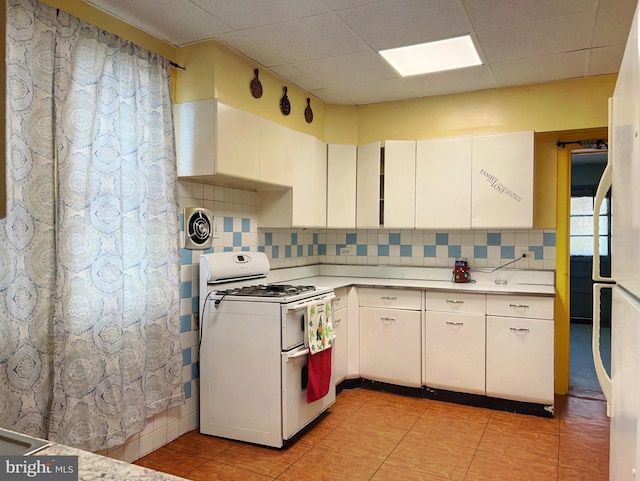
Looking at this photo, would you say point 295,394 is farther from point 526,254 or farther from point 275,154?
point 526,254

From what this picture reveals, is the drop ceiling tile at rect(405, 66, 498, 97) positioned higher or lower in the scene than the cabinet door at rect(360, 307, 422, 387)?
higher

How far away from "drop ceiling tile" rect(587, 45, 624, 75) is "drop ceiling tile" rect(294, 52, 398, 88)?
4.25 ft

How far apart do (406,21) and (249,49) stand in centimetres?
102

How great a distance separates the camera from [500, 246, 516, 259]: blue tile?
4.04m

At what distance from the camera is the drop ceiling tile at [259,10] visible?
8.08 ft

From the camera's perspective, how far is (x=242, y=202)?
3594 mm

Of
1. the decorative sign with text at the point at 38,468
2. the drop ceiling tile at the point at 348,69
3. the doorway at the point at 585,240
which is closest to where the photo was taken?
the decorative sign with text at the point at 38,468

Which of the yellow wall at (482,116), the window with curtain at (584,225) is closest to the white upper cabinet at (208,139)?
the yellow wall at (482,116)

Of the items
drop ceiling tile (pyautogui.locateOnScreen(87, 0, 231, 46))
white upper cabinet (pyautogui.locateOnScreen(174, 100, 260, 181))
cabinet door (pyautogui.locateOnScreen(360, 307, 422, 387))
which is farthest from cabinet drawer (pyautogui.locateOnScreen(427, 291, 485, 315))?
drop ceiling tile (pyautogui.locateOnScreen(87, 0, 231, 46))

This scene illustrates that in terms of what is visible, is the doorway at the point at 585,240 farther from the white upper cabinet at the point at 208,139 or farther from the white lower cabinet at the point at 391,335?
the white upper cabinet at the point at 208,139

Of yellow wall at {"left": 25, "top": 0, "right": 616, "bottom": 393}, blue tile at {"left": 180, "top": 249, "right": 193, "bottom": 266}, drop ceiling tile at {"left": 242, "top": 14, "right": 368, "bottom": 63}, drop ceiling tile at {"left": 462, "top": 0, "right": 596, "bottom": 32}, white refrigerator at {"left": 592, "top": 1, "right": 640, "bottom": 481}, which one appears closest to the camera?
white refrigerator at {"left": 592, "top": 1, "right": 640, "bottom": 481}

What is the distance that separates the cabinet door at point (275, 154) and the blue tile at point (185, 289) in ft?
2.83

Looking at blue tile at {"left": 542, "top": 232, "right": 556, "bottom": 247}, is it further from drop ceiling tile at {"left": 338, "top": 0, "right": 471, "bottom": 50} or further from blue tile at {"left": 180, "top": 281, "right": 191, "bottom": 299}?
blue tile at {"left": 180, "top": 281, "right": 191, "bottom": 299}

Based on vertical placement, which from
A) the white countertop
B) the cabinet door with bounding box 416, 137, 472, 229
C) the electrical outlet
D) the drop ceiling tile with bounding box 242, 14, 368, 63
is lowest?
the white countertop
